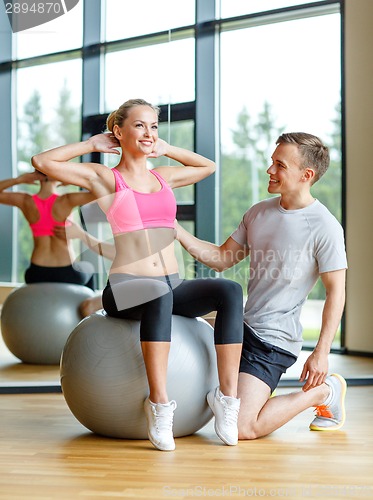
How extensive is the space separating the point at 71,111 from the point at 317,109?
4.79 ft

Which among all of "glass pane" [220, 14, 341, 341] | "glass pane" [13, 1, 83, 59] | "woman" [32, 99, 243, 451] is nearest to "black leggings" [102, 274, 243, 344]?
"woman" [32, 99, 243, 451]

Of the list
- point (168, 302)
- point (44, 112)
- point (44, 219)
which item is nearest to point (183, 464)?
point (168, 302)

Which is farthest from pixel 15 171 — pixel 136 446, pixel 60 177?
pixel 136 446

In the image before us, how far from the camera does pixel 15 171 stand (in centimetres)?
370

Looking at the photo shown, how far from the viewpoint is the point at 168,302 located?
256 cm

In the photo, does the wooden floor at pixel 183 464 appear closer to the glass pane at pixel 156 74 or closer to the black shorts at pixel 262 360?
the black shorts at pixel 262 360

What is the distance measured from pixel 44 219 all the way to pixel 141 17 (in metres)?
1.06

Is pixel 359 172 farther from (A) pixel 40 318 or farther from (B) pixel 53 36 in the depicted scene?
(A) pixel 40 318

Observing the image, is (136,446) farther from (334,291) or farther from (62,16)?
(62,16)

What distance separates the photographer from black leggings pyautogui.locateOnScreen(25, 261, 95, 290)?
150 inches

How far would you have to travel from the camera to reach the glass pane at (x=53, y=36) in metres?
3.65

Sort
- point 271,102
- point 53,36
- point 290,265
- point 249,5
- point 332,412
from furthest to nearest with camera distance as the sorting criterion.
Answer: point 271,102
point 249,5
point 53,36
point 332,412
point 290,265

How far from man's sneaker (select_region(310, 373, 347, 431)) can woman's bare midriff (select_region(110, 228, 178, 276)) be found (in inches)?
29.2

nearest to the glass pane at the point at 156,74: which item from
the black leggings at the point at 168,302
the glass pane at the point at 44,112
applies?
the glass pane at the point at 44,112
